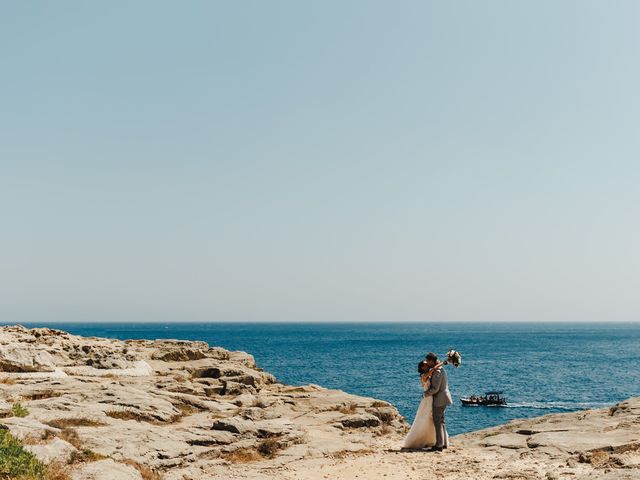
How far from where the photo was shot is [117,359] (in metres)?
29.7

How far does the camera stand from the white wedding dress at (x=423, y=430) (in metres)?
17.7

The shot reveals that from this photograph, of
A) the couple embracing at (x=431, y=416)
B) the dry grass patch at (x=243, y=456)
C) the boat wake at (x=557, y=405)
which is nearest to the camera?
the dry grass patch at (x=243, y=456)

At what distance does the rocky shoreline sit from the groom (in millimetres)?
592

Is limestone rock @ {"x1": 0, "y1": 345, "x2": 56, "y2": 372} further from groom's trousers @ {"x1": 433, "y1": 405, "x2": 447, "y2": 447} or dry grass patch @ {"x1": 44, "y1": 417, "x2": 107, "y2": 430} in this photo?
groom's trousers @ {"x1": 433, "y1": 405, "x2": 447, "y2": 447}

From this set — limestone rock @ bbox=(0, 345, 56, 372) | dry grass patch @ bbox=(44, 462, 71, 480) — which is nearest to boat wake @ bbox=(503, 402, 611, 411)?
limestone rock @ bbox=(0, 345, 56, 372)

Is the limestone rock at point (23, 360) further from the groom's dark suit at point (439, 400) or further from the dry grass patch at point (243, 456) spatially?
the groom's dark suit at point (439, 400)

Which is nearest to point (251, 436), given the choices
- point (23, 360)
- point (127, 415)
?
point (127, 415)

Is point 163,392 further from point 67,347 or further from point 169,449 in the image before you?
point 67,347

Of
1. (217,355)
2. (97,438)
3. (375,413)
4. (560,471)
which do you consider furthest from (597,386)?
(97,438)

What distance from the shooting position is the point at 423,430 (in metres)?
17.8

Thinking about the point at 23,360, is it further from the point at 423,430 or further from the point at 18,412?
the point at 423,430

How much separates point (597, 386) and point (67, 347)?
276 ft

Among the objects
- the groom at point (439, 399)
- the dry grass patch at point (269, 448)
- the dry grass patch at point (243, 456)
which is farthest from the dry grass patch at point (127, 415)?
the groom at point (439, 399)

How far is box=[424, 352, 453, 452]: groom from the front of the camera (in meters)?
17.6
